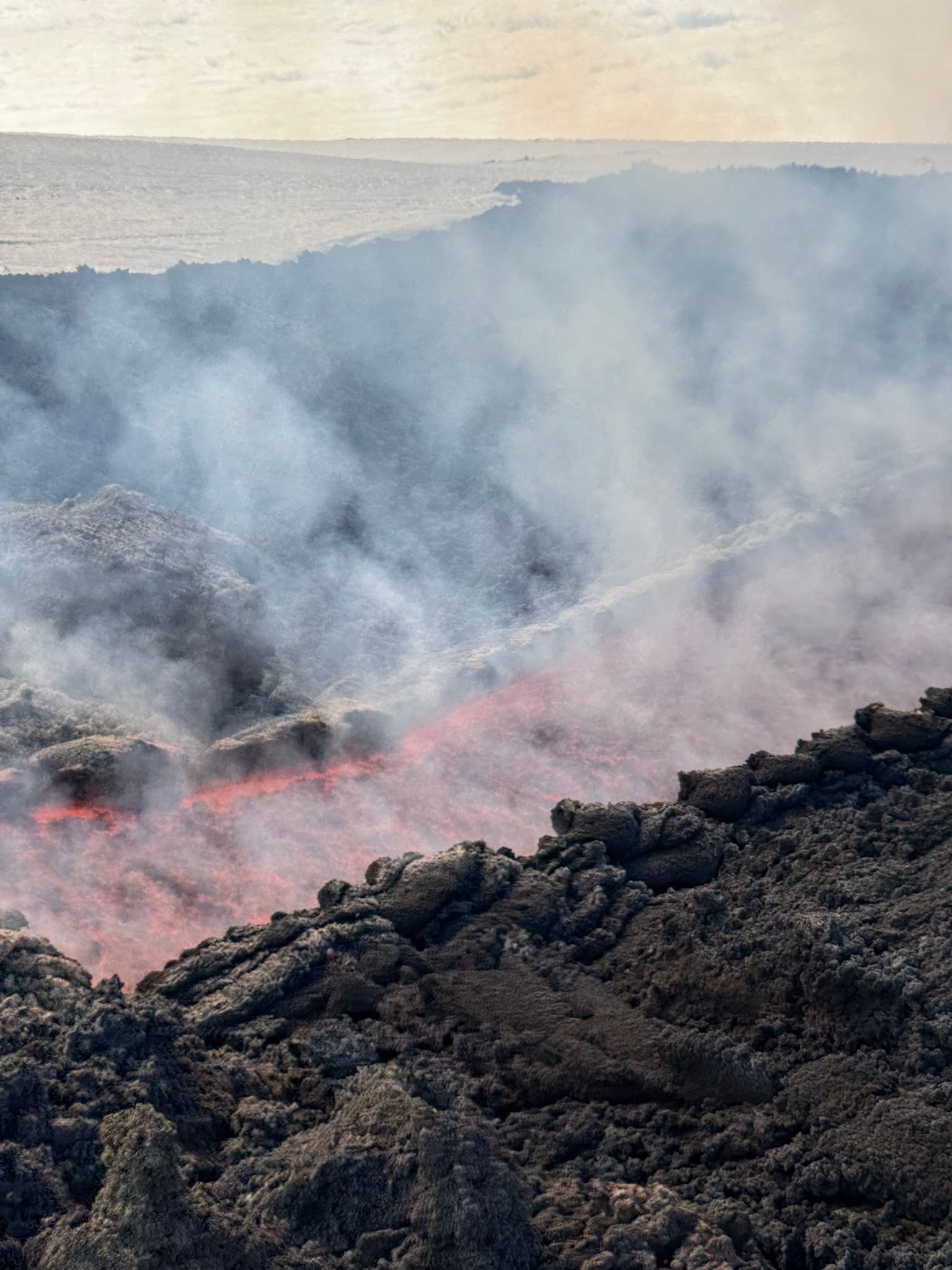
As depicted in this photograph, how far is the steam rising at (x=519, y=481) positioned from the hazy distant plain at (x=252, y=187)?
3332 mm

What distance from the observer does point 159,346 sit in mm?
18875

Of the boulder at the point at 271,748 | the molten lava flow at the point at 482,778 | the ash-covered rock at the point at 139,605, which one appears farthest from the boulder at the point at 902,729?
the ash-covered rock at the point at 139,605

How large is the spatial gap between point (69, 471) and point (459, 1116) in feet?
38.3

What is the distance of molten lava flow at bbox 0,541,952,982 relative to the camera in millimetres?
11516

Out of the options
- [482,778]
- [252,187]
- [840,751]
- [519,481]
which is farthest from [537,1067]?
[252,187]

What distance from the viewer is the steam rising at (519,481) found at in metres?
14.4

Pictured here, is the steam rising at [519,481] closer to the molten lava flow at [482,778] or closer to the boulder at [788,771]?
the molten lava flow at [482,778]

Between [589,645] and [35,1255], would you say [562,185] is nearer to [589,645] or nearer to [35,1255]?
[589,645]

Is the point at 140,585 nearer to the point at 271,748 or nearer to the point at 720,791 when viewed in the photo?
the point at 271,748

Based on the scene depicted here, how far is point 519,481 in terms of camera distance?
19422 mm

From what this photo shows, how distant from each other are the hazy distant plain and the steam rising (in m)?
3.33

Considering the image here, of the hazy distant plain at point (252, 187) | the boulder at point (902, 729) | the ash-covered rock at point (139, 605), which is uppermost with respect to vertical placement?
the hazy distant plain at point (252, 187)

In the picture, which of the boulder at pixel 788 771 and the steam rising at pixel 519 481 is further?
the steam rising at pixel 519 481

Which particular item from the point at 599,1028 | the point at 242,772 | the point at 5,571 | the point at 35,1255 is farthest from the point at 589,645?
the point at 35,1255
